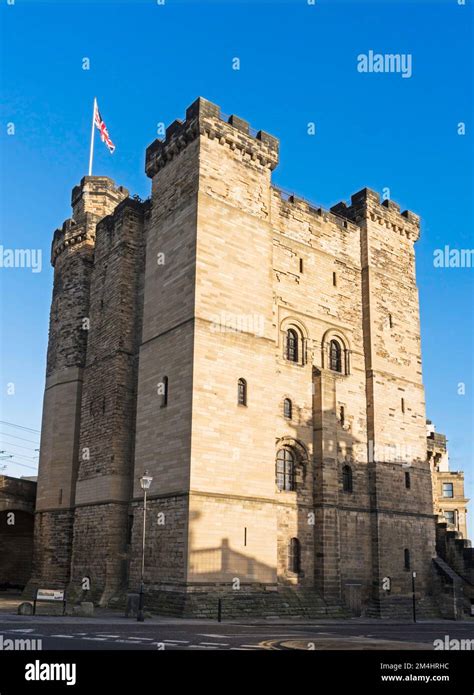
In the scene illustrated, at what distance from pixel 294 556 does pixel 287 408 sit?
5678 mm

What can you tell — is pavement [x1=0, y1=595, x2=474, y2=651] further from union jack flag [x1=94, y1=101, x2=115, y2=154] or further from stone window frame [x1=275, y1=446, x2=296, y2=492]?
union jack flag [x1=94, y1=101, x2=115, y2=154]

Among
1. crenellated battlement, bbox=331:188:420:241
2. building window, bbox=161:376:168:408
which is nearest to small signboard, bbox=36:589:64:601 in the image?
building window, bbox=161:376:168:408

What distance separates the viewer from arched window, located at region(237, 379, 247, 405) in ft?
80.8

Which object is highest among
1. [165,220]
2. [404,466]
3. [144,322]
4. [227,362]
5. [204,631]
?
[165,220]

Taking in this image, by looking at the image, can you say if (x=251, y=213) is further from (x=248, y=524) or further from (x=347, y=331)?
(x=248, y=524)

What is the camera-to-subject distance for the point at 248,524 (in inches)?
925

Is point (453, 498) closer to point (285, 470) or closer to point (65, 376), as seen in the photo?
point (285, 470)

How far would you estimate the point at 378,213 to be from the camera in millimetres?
33812

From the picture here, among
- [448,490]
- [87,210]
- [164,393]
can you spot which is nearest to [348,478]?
[164,393]

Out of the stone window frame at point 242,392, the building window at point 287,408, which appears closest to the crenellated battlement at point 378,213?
the building window at point 287,408

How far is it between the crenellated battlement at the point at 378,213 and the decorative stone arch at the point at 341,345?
661 cm

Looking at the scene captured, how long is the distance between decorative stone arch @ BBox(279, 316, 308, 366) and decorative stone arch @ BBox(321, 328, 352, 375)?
1.23m

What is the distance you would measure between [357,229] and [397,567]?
15749mm
